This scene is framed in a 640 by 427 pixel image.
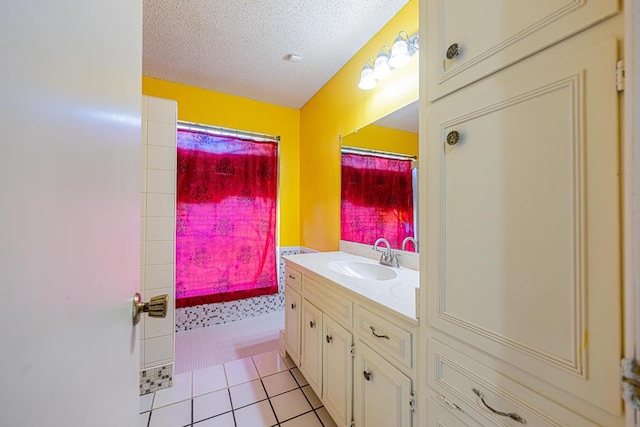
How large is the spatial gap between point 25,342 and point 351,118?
2150mm

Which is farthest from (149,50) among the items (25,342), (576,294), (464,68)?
(576,294)

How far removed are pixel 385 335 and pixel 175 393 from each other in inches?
59.4

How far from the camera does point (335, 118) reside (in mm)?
2312

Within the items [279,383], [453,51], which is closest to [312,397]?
[279,383]

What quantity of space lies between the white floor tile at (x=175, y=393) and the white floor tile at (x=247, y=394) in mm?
288

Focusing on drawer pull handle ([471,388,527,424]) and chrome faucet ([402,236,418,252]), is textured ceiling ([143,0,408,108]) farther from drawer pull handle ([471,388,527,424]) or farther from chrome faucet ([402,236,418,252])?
drawer pull handle ([471,388,527,424])

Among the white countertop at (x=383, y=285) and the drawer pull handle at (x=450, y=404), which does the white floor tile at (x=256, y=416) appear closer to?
the white countertop at (x=383, y=285)

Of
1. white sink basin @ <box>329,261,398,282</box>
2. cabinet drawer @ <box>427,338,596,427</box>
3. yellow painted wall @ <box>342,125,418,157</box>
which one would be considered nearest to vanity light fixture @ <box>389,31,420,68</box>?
yellow painted wall @ <box>342,125,418,157</box>

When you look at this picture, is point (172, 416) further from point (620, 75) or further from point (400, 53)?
point (400, 53)

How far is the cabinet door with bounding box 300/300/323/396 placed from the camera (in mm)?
1444

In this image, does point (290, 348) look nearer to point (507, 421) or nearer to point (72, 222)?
point (507, 421)

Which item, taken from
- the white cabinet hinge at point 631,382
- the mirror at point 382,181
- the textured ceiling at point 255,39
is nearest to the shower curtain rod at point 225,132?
the textured ceiling at point 255,39

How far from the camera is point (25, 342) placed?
241 mm

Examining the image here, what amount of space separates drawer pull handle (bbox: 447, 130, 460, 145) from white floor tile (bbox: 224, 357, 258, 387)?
1.90 metres
